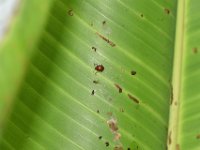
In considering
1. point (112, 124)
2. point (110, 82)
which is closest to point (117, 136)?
point (112, 124)

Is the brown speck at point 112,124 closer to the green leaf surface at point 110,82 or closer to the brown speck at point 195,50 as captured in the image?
the green leaf surface at point 110,82

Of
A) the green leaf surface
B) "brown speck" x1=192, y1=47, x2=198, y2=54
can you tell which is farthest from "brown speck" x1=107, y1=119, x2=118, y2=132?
"brown speck" x1=192, y1=47, x2=198, y2=54

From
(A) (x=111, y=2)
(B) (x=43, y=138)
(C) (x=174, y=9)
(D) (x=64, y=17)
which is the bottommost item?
(B) (x=43, y=138)

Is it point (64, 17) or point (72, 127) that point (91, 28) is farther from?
point (72, 127)

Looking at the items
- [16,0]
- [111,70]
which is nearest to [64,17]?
[111,70]

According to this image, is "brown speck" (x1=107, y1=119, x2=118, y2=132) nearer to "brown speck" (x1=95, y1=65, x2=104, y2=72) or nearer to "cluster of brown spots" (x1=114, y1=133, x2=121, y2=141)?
"cluster of brown spots" (x1=114, y1=133, x2=121, y2=141)

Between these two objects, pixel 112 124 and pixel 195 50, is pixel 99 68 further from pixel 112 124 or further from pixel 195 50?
pixel 195 50

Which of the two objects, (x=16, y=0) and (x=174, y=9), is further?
(x=174, y=9)
